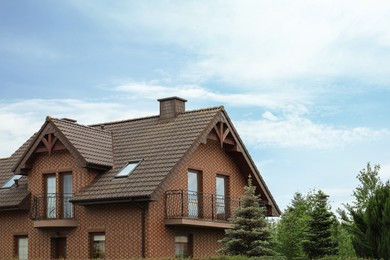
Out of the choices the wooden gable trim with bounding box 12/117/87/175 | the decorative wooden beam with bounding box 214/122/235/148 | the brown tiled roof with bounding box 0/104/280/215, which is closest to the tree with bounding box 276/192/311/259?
the brown tiled roof with bounding box 0/104/280/215

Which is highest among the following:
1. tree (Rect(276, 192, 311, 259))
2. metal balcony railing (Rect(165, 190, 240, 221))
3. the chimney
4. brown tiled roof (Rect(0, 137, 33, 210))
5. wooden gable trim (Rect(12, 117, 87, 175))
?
the chimney

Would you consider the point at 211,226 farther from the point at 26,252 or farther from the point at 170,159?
the point at 26,252

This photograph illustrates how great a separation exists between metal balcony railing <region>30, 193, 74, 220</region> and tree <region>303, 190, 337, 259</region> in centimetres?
1210

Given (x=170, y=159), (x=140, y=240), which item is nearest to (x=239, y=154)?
(x=170, y=159)

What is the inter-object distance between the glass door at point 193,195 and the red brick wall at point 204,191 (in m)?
0.30

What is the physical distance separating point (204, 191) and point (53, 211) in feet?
20.8

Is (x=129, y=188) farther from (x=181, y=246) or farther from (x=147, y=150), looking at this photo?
(x=181, y=246)

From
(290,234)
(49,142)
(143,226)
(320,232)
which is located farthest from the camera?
(290,234)

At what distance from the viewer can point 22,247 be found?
104ft

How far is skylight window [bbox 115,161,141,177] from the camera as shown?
2895 cm

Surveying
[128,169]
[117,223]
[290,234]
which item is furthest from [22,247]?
[290,234]

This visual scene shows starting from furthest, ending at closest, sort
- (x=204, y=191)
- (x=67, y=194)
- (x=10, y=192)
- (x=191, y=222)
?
(x=10, y=192)
(x=204, y=191)
(x=67, y=194)
(x=191, y=222)

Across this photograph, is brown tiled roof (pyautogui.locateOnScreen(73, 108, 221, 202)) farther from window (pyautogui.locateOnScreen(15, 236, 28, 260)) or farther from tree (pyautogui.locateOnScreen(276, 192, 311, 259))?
tree (pyautogui.locateOnScreen(276, 192, 311, 259))

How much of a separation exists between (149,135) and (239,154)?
4.24 meters
